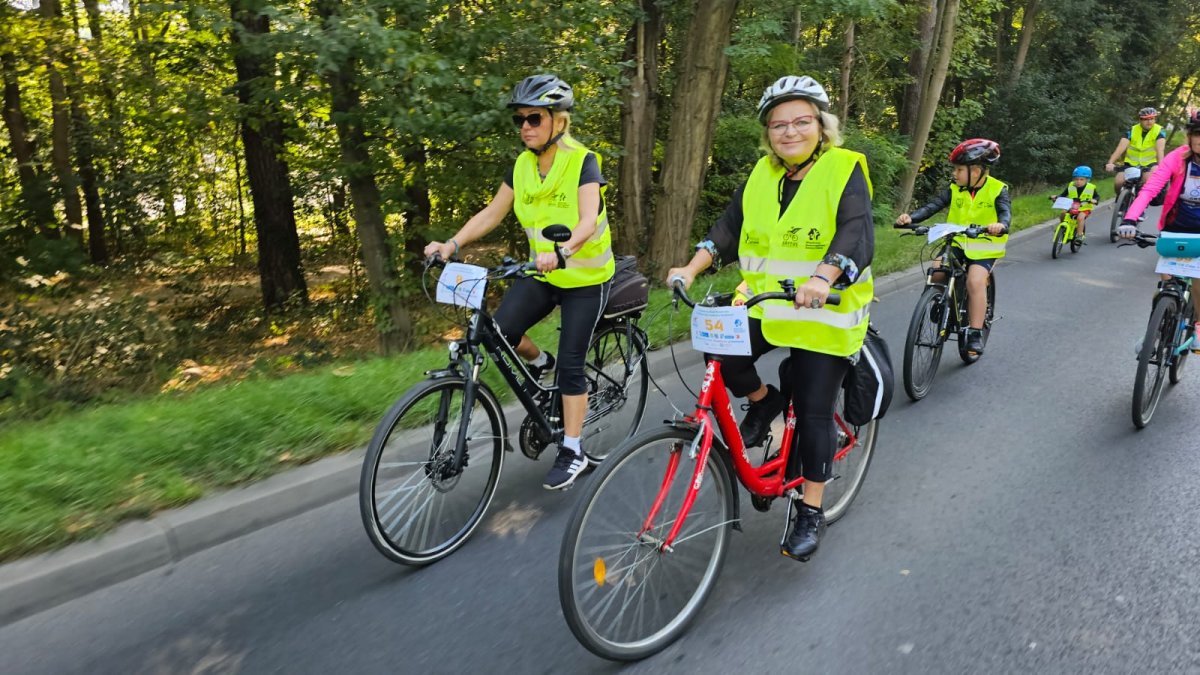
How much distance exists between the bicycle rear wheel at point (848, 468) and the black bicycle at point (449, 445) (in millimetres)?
1434

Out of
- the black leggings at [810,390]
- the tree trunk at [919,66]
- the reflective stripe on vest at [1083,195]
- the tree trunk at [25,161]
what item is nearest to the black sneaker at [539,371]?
the black leggings at [810,390]

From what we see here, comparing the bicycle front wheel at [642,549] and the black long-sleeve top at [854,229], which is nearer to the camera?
the bicycle front wheel at [642,549]

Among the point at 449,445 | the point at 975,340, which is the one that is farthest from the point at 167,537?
the point at 975,340

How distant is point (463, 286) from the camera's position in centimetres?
369

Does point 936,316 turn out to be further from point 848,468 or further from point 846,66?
point 846,66

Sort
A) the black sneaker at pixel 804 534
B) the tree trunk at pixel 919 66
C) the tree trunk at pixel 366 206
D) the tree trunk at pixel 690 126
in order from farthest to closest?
the tree trunk at pixel 919 66
the tree trunk at pixel 690 126
the tree trunk at pixel 366 206
the black sneaker at pixel 804 534

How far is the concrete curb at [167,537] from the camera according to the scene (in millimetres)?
3225

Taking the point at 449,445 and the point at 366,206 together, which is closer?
the point at 449,445

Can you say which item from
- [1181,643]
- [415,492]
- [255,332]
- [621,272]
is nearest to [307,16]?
[621,272]

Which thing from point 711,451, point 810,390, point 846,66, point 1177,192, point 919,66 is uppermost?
point 919,66

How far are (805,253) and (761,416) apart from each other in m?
0.83

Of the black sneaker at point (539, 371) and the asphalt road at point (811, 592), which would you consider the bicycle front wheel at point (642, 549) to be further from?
the black sneaker at point (539, 371)

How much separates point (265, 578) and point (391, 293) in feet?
22.2

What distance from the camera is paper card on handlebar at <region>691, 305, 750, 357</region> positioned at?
285 cm
